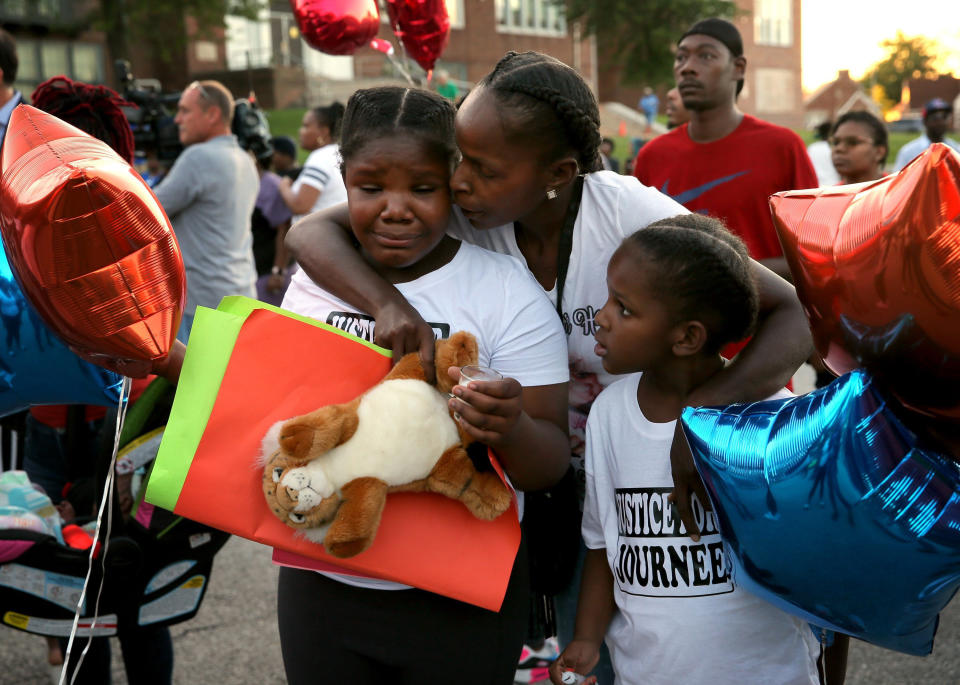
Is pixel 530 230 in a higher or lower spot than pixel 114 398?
higher

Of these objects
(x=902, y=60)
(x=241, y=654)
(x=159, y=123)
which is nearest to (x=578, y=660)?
(x=241, y=654)

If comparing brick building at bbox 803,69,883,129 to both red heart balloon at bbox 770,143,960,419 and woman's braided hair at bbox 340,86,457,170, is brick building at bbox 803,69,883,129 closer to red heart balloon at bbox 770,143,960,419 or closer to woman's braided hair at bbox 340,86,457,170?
woman's braided hair at bbox 340,86,457,170

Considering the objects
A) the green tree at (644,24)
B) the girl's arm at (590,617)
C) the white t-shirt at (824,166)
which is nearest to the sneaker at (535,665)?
the girl's arm at (590,617)

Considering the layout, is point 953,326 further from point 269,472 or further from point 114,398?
point 114,398

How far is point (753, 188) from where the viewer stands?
3.58m

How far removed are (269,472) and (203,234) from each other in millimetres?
3173

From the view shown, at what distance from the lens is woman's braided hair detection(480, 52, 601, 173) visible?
5.23 feet

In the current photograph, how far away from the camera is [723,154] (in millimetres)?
3684

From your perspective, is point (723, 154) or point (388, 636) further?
point (723, 154)

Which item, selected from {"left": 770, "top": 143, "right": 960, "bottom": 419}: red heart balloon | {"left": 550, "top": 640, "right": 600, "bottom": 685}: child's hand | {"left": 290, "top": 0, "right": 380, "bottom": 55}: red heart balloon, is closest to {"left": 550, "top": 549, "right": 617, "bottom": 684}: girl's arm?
{"left": 550, "top": 640, "right": 600, "bottom": 685}: child's hand

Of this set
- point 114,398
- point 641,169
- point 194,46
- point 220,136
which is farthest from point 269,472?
point 194,46

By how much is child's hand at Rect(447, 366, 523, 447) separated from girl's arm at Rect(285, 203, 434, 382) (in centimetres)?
12

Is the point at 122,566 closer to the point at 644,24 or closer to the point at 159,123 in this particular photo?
the point at 159,123

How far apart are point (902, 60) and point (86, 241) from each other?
7625 cm
